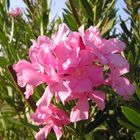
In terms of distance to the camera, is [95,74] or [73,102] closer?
[95,74]

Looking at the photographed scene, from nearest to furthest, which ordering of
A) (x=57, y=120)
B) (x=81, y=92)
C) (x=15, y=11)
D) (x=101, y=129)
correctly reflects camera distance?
1. (x=81, y=92)
2. (x=57, y=120)
3. (x=101, y=129)
4. (x=15, y=11)

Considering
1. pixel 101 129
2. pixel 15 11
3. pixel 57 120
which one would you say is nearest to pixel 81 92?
pixel 57 120

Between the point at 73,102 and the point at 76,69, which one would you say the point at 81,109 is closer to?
the point at 76,69

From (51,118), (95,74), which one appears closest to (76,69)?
(95,74)

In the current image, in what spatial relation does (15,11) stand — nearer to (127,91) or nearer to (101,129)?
(101,129)

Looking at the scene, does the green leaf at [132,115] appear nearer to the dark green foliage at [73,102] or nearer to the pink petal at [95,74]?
the dark green foliage at [73,102]

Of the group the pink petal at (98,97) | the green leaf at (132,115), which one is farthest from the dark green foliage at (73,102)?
the pink petal at (98,97)
